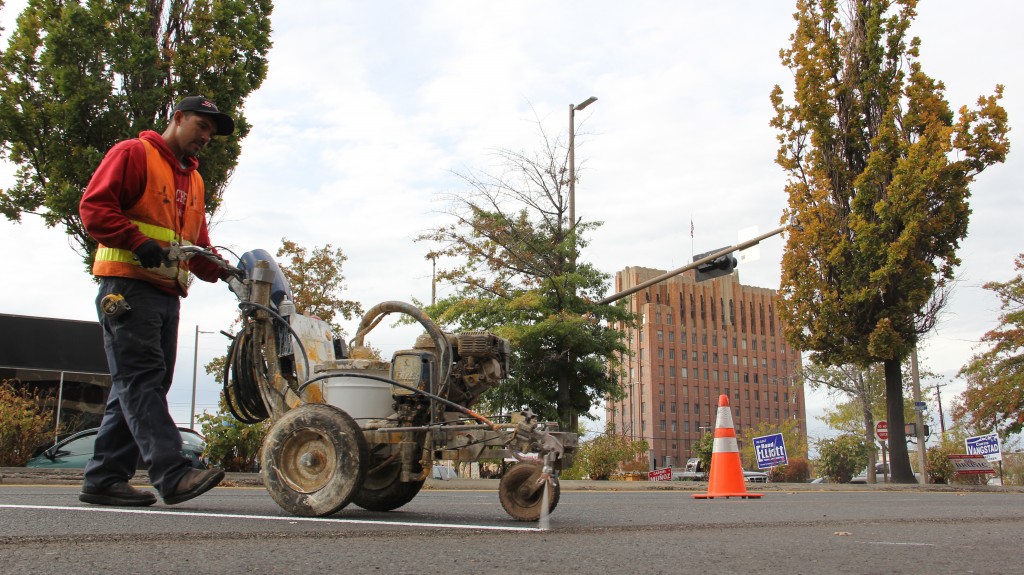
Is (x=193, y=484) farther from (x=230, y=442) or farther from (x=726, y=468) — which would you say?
(x=230, y=442)

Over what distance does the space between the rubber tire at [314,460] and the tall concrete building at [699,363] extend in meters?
112

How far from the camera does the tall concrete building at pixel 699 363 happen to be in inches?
4946

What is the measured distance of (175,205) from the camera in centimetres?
497

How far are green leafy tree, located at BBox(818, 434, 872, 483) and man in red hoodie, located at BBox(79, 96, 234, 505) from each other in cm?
4135

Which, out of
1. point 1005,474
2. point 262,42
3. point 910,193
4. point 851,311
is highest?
point 262,42

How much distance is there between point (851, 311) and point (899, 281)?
53.1 inches

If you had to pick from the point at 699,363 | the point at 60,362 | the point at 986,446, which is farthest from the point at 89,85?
the point at 699,363

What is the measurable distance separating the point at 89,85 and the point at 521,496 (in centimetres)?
1241

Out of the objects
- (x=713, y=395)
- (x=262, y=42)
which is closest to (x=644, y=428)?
(x=713, y=395)

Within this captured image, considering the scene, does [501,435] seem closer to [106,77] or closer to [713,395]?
[106,77]

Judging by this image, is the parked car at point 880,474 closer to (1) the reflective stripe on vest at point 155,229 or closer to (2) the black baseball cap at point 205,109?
(2) the black baseball cap at point 205,109

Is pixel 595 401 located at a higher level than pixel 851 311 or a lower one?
lower

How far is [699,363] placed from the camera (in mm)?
131250

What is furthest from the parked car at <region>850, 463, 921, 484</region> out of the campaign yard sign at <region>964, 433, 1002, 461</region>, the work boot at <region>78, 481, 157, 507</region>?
the work boot at <region>78, 481, 157, 507</region>
